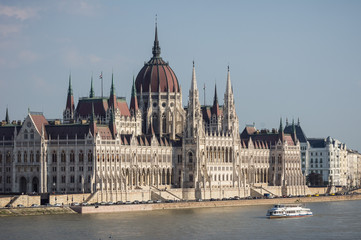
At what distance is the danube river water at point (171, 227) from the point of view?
167m

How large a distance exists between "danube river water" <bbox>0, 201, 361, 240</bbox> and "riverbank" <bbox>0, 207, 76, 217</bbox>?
271 centimetres

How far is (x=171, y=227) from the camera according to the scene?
179 metres

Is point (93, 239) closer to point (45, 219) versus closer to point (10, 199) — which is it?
point (45, 219)

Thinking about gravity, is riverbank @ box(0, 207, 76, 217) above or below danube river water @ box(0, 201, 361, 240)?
above

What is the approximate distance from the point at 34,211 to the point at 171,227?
27.9m

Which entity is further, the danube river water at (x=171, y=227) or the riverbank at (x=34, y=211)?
the riverbank at (x=34, y=211)

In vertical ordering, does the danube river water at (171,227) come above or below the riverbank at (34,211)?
below

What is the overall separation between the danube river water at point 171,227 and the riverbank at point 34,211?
271 centimetres

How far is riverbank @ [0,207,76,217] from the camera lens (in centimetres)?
19212

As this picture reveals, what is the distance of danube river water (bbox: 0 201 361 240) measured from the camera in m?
167

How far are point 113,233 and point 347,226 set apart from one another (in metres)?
38.7

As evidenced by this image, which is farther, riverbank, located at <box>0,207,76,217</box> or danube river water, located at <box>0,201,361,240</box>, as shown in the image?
riverbank, located at <box>0,207,76,217</box>

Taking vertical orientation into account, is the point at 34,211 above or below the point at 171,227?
above

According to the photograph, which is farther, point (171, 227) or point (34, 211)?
point (34, 211)
